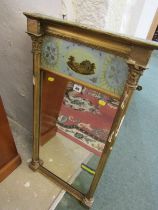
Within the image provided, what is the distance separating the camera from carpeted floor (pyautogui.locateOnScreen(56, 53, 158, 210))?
1.09m

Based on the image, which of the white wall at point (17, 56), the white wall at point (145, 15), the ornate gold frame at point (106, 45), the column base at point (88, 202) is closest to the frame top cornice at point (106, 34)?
the ornate gold frame at point (106, 45)

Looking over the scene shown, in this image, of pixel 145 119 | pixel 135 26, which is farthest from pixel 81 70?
pixel 145 119

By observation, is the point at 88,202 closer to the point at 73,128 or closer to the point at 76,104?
the point at 73,128

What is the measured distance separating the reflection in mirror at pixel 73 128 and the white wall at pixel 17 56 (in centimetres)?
18

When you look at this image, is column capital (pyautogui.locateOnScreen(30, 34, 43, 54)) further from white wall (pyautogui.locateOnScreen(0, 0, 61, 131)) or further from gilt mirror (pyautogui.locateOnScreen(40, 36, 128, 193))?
white wall (pyautogui.locateOnScreen(0, 0, 61, 131))

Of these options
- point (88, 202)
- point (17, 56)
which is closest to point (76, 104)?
point (17, 56)

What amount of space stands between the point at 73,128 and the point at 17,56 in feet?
2.40

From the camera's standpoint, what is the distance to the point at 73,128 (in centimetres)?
150

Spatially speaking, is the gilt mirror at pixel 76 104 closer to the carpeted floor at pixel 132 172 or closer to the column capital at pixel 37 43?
the column capital at pixel 37 43

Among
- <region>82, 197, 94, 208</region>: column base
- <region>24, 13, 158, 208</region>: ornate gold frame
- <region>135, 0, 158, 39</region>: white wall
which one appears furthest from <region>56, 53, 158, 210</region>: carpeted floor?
<region>135, 0, 158, 39</region>: white wall

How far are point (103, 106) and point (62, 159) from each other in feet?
1.72

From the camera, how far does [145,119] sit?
1.95 meters

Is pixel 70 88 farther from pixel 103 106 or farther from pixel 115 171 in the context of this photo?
pixel 115 171

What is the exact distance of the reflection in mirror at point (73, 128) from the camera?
1147 millimetres
